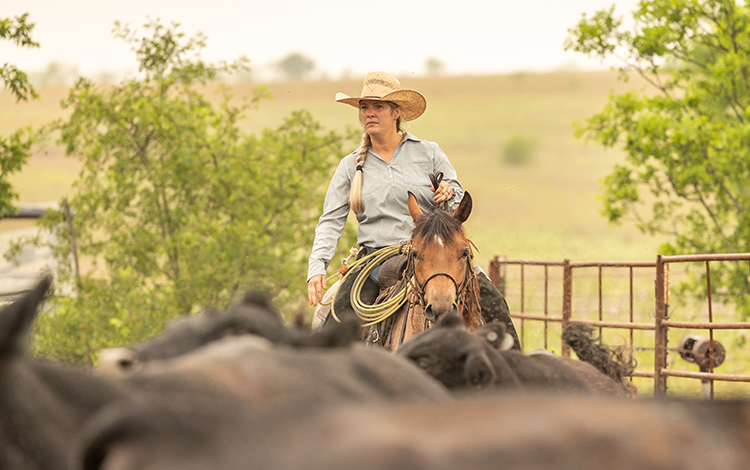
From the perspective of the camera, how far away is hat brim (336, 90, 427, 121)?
6077 mm

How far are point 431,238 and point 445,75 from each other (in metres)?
80.3

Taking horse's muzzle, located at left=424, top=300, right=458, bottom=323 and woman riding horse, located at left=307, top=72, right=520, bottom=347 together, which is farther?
woman riding horse, located at left=307, top=72, right=520, bottom=347

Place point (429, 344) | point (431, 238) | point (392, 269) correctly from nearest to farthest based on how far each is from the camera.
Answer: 1. point (429, 344)
2. point (431, 238)
3. point (392, 269)

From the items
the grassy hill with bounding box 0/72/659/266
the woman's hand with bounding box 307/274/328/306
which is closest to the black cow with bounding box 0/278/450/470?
the woman's hand with bounding box 307/274/328/306

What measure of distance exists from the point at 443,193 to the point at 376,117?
0.99 m

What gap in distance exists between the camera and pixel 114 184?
39.0 feet

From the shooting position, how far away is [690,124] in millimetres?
12461

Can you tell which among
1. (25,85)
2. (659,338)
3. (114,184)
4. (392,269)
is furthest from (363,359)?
(114,184)

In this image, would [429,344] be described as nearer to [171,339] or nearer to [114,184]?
[171,339]

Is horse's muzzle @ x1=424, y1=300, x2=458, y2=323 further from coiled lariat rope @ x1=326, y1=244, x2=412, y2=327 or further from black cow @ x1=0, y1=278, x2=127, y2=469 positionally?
black cow @ x1=0, y1=278, x2=127, y2=469

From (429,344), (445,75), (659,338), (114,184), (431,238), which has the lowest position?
(659,338)

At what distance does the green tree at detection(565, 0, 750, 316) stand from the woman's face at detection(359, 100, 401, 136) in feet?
25.3

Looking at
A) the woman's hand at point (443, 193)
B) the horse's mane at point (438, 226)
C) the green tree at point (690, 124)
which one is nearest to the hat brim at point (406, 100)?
the woman's hand at point (443, 193)

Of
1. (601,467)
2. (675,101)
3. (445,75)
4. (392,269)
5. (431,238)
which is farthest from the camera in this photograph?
(445,75)
